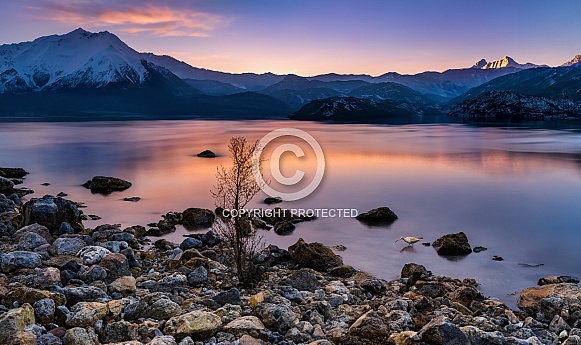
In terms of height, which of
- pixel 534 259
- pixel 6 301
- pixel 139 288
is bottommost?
pixel 534 259

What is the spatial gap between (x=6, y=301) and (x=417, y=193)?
80.7 ft

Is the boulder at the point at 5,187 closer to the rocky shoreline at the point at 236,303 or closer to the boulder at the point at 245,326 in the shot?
the rocky shoreline at the point at 236,303

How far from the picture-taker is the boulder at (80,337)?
7051 millimetres

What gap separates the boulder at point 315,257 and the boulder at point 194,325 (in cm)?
597

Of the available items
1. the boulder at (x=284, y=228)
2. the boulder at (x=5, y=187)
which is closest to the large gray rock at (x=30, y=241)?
the boulder at (x=284, y=228)

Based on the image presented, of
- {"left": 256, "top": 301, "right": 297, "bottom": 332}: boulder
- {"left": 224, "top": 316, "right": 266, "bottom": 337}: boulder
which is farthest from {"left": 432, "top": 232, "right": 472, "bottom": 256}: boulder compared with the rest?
{"left": 224, "top": 316, "right": 266, "bottom": 337}: boulder

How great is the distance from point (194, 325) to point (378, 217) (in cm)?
1417

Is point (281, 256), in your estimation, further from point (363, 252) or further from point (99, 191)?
point (99, 191)

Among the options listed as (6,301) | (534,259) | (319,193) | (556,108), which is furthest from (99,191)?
(556,108)

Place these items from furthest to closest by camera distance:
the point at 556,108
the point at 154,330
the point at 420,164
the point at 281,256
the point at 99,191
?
the point at 556,108 < the point at 420,164 < the point at 99,191 < the point at 281,256 < the point at 154,330

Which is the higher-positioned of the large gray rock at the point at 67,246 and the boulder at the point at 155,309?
the large gray rock at the point at 67,246

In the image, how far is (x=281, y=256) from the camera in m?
14.7

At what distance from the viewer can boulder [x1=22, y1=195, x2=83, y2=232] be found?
50.6ft

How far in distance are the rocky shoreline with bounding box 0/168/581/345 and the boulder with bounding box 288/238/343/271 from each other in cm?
4
